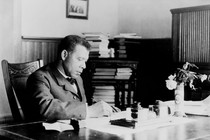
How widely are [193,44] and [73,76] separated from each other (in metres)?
2.06

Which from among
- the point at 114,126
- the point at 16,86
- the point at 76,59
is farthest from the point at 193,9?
the point at 114,126

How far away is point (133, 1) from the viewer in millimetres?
6043

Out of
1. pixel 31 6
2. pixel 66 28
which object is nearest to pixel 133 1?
pixel 66 28

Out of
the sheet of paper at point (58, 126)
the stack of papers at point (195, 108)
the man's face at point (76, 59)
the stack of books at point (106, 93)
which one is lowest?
the stack of books at point (106, 93)

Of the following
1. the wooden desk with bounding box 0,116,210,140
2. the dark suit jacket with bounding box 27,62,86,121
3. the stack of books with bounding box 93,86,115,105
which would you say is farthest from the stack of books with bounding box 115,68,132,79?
the wooden desk with bounding box 0,116,210,140

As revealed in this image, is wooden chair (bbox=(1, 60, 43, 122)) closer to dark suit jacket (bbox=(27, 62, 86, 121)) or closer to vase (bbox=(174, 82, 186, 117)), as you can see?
dark suit jacket (bbox=(27, 62, 86, 121))

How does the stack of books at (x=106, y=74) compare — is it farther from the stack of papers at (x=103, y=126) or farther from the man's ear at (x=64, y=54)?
the stack of papers at (x=103, y=126)

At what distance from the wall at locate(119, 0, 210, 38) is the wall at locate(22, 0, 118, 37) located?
0.67 feet

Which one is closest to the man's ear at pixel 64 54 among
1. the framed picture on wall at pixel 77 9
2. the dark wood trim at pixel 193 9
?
the dark wood trim at pixel 193 9

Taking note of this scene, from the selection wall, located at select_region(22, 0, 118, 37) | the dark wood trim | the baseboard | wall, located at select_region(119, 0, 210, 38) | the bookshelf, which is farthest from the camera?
wall, located at select_region(119, 0, 210, 38)

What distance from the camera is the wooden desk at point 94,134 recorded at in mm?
2127

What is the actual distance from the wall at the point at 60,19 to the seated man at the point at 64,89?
2300 mm

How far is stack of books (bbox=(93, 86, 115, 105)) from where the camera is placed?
17.2ft

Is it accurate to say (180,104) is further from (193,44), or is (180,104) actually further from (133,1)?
(133,1)
